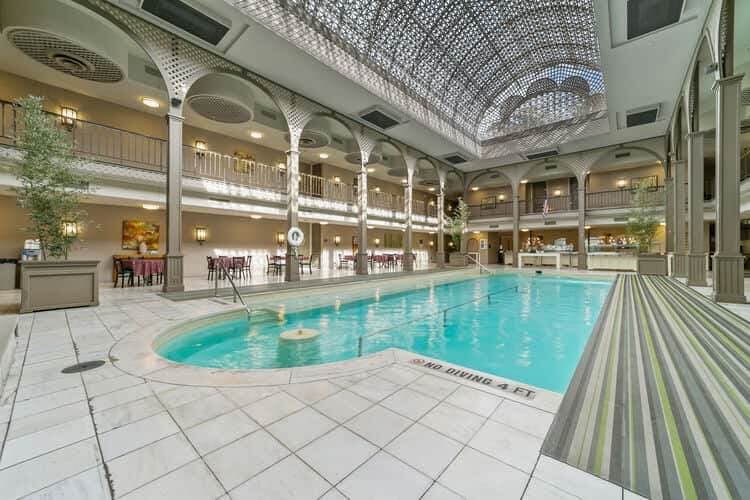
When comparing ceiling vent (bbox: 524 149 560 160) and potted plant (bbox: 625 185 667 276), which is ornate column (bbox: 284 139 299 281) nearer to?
ceiling vent (bbox: 524 149 560 160)

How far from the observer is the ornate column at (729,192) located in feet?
17.3

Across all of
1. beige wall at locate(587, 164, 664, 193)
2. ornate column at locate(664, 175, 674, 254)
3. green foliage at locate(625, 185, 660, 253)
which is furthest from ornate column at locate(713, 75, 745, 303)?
beige wall at locate(587, 164, 664, 193)

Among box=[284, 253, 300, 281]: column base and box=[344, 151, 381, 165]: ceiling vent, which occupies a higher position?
box=[344, 151, 381, 165]: ceiling vent

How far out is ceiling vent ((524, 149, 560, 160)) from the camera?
48.1ft

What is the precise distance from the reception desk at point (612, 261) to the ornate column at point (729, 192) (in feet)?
32.7

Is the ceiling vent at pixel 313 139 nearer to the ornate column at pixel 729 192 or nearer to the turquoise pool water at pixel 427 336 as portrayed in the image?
the turquoise pool water at pixel 427 336

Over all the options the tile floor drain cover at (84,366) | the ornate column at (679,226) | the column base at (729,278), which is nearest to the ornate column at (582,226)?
the ornate column at (679,226)

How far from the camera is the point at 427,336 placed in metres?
4.71

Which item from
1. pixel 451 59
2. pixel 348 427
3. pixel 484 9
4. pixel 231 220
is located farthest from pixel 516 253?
pixel 348 427


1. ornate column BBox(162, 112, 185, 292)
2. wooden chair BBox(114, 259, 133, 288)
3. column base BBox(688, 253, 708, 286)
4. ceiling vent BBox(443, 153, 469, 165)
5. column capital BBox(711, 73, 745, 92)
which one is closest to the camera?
column capital BBox(711, 73, 745, 92)

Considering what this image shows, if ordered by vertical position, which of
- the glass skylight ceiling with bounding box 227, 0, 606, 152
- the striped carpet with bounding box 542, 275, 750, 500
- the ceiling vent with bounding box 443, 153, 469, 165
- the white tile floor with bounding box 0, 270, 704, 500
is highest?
the glass skylight ceiling with bounding box 227, 0, 606, 152

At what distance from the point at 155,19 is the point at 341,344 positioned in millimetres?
7618

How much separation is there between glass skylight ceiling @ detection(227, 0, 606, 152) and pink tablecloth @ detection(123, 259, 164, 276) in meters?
6.84

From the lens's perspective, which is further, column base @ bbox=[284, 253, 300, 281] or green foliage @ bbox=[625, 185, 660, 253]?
green foliage @ bbox=[625, 185, 660, 253]
